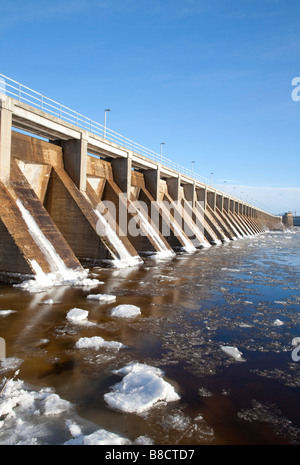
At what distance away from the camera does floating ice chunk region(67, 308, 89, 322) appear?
23.1 feet

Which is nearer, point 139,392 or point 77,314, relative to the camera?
point 139,392

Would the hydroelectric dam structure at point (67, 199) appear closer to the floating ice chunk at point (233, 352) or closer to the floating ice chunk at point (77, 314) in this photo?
the floating ice chunk at point (77, 314)

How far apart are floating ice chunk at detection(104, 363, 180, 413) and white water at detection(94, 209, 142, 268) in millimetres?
10291

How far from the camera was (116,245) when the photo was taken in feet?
50.4

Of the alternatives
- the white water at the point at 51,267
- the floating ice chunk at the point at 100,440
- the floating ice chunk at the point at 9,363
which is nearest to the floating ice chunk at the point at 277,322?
the floating ice chunk at the point at 100,440

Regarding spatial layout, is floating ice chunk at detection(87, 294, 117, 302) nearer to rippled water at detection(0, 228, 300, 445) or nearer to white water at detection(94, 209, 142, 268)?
rippled water at detection(0, 228, 300, 445)

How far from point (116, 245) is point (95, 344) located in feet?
32.4

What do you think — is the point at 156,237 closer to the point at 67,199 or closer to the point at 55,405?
the point at 67,199

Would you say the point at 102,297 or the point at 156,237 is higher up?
the point at 156,237

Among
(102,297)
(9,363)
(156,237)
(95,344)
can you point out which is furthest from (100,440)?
(156,237)

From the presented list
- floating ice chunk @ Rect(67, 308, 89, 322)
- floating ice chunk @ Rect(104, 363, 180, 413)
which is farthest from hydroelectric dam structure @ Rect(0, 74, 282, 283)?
floating ice chunk @ Rect(104, 363, 180, 413)

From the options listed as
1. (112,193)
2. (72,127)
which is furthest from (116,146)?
(72,127)

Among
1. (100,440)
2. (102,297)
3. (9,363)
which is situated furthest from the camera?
(102,297)

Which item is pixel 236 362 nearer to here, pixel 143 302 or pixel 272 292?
pixel 143 302
